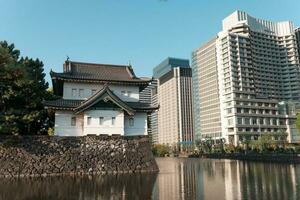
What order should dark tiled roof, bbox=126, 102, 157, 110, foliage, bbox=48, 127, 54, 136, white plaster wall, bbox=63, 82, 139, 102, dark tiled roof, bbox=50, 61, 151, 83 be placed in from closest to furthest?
1. dark tiled roof, bbox=126, 102, 157, 110
2. white plaster wall, bbox=63, 82, 139, 102
3. dark tiled roof, bbox=50, 61, 151, 83
4. foliage, bbox=48, 127, 54, 136

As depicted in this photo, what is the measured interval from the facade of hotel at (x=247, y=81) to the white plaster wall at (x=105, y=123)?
96338 millimetres

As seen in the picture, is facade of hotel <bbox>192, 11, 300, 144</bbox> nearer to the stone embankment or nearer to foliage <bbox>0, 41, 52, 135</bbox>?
the stone embankment

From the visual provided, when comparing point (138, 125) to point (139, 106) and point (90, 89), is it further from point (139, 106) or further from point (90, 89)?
point (90, 89)

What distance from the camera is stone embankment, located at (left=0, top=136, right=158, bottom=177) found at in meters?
27.1

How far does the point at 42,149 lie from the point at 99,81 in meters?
9.33

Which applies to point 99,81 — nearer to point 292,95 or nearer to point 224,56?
point 224,56

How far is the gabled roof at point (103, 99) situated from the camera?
29203mm

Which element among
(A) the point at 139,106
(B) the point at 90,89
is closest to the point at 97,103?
(B) the point at 90,89

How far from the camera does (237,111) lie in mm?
121375

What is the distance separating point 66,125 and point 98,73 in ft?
24.9

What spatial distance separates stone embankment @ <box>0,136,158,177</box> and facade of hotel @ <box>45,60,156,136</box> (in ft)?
4.44

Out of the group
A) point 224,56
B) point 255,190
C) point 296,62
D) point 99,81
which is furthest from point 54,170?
point 296,62

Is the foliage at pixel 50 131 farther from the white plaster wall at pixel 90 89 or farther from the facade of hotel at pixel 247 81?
the facade of hotel at pixel 247 81

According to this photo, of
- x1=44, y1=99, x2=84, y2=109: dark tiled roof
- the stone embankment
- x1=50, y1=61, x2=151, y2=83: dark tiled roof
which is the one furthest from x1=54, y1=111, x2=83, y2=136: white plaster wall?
x1=50, y1=61, x2=151, y2=83: dark tiled roof
